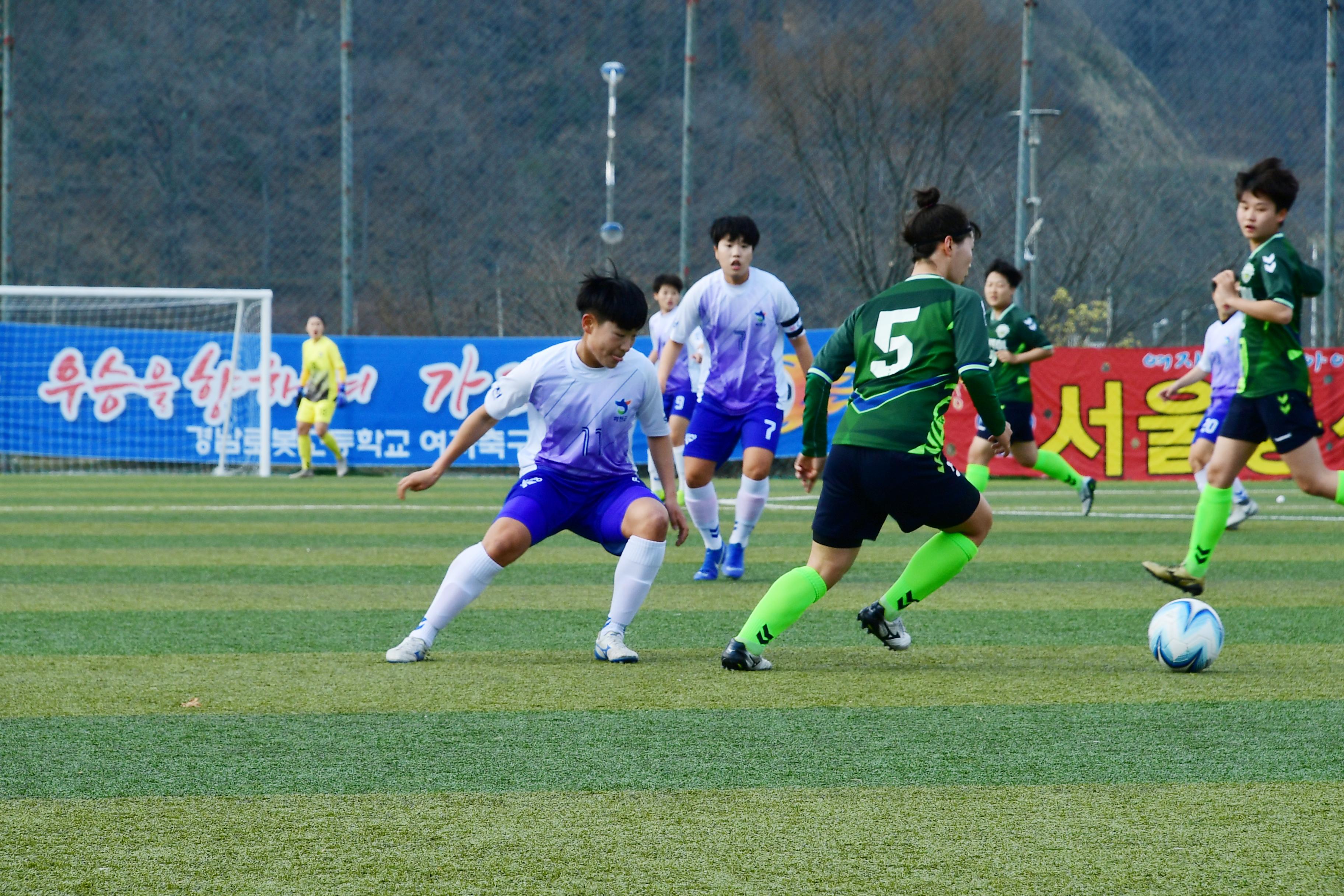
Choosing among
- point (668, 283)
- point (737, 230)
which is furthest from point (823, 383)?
point (668, 283)

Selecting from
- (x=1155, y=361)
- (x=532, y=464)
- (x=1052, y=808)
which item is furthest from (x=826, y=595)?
(x=1155, y=361)

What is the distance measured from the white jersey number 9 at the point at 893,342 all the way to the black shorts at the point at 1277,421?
8.50 ft

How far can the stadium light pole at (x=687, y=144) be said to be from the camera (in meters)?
21.7

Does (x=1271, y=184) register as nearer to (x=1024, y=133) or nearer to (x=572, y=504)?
(x=572, y=504)

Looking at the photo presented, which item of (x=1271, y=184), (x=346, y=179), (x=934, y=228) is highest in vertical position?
(x=346, y=179)

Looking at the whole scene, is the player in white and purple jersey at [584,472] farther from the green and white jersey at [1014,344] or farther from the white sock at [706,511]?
the green and white jersey at [1014,344]

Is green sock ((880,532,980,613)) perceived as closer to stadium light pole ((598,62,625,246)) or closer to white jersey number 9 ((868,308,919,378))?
white jersey number 9 ((868,308,919,378))

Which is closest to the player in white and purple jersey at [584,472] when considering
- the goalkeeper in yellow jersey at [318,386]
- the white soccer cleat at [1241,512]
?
the white soccer cleat at [1241,512]

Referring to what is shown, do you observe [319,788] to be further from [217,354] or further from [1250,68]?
[1250,68]

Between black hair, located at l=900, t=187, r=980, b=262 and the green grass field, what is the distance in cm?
154

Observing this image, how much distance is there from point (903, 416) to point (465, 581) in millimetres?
1720

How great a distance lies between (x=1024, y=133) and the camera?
67.5ft

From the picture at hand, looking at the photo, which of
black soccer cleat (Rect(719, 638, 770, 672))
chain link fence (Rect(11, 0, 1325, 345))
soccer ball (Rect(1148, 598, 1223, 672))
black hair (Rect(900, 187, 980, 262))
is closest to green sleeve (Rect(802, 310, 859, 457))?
black hair (Rect(900, 187, 980, 262))

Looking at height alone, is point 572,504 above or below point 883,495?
below
